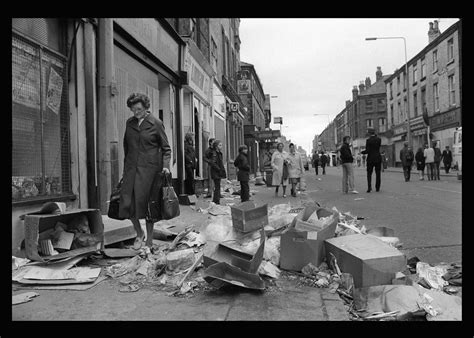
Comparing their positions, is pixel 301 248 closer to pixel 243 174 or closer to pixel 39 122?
pixel 39 122

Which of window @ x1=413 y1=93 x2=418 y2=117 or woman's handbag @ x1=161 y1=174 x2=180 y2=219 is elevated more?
window @ x1=413 y1=93 x2=418 y2=117

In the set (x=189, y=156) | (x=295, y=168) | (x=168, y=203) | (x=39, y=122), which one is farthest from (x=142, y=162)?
(x=295, y=168)

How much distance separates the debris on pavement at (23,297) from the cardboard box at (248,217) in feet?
7.01

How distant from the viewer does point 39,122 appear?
18.2 ft

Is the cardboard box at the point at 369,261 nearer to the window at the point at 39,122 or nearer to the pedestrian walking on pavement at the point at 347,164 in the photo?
the window at the point at 39,122

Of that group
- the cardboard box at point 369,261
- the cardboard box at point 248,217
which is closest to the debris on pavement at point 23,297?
the cardboard box at point 248,217

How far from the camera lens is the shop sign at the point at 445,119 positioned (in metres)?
30.9

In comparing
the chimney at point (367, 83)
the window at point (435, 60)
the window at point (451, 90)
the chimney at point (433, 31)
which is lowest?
the window at point (451, 90)

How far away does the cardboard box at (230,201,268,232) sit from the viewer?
4.80 m

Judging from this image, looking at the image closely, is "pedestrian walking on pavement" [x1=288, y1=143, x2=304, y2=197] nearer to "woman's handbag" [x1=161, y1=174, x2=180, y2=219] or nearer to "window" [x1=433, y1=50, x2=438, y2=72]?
"woman's handbag" [x1=161, y1=174, x2=180, y2=219]

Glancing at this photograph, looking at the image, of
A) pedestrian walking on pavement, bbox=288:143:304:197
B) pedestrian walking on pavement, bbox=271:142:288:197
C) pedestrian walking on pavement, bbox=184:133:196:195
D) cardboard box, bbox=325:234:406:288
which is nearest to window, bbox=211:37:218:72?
pedestrian walking on pavement, bbox=271:142:288:197
